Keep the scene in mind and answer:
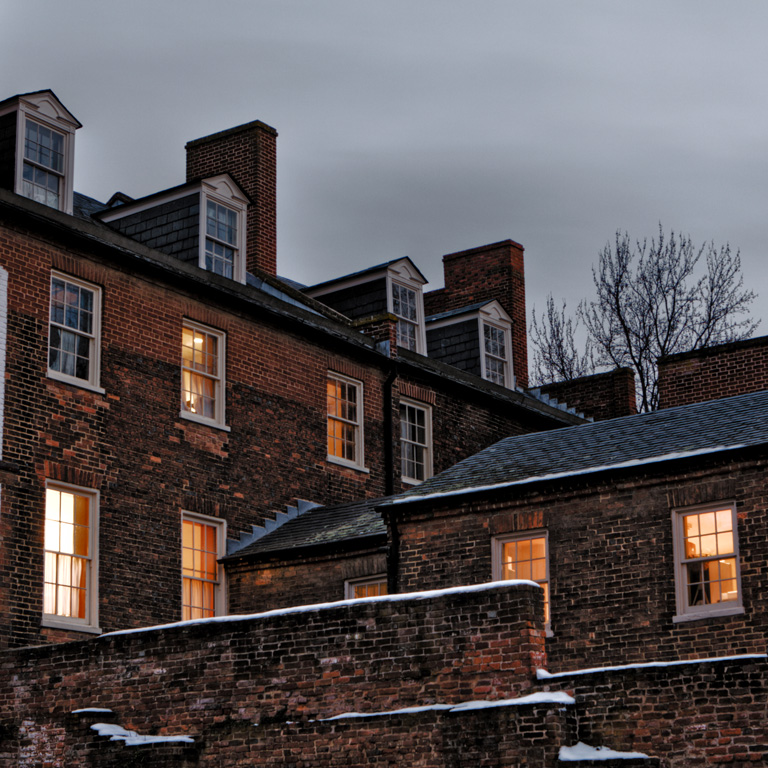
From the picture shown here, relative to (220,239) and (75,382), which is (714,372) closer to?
(220,239)

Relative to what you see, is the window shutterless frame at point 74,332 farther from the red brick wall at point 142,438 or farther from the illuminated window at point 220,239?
the illuminated window at point 220,239

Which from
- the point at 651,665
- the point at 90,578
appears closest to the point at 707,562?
the point at 651,665

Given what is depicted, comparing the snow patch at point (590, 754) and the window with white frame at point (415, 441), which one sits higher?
the window with white frame at point (415, 441)

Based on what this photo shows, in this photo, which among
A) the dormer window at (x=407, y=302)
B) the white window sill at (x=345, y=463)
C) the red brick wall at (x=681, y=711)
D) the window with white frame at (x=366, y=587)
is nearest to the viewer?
the red brick wall at (x=681, y=711)

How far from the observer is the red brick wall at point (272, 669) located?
43.1ft

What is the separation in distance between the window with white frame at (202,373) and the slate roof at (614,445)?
4077 mm

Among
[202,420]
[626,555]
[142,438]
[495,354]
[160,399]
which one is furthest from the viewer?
[495,354]

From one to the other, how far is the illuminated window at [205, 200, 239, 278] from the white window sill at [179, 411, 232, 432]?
2.64 m

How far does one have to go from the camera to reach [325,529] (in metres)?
21.3

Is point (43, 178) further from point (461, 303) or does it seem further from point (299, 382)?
point (461, 303)

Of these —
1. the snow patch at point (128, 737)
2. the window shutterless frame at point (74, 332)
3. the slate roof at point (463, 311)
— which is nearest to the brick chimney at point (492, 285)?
the slate roof at point (463, 311)

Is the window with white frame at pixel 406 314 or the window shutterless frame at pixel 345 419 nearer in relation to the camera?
the window shutterless frame at pixel 345 419

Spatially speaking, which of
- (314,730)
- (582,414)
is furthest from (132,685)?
(582,414)

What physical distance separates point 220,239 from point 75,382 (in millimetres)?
4623
